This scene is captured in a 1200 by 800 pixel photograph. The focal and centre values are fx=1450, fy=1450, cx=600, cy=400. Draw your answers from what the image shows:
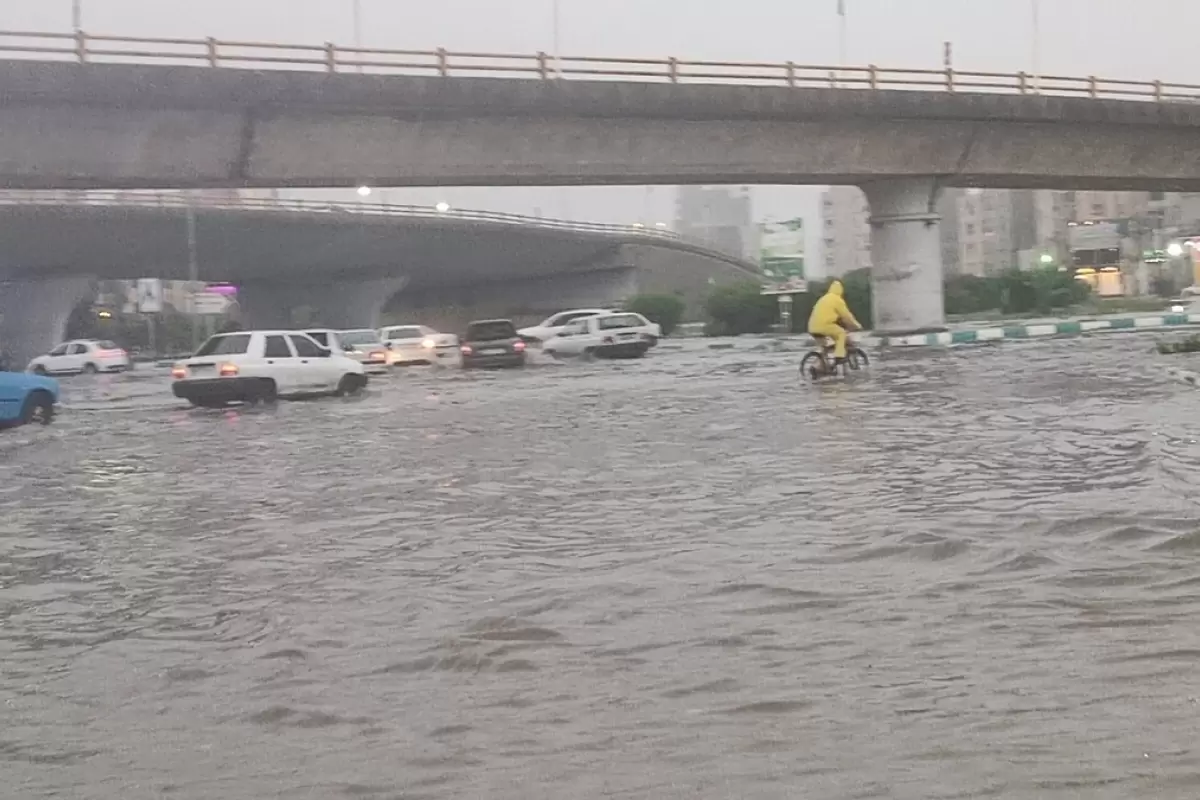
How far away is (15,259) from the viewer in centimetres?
5875

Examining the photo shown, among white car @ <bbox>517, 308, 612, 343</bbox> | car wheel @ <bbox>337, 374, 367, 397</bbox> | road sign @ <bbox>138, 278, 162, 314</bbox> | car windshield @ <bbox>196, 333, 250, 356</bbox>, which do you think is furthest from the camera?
road sign @ <bbox>138, 278, 162, 314</bbox>

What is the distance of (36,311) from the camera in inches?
2431

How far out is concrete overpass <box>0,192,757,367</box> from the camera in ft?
186

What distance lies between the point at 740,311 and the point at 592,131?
3037 centimetres

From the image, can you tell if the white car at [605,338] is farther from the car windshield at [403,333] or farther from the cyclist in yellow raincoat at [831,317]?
the cyclist in yellow raincoat at [831,317]

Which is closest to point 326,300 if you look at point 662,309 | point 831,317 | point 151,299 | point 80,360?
point 151,299

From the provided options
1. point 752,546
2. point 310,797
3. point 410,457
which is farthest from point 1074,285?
point 310,797

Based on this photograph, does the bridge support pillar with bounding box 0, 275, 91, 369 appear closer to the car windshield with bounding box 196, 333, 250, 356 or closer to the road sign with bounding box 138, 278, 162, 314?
the road sign with bounding box 138, 278, 162, 314

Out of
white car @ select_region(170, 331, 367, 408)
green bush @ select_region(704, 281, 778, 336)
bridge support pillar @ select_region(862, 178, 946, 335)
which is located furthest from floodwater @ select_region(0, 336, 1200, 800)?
green bush @ select_region(704, 281, 778, 336)

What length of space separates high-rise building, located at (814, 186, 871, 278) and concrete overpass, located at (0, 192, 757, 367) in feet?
205

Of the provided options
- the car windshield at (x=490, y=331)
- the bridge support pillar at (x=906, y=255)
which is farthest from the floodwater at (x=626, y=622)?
the bridge support pillar at (x=906, y=255)

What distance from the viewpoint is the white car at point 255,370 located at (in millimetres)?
25828

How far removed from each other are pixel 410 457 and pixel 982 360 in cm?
1786

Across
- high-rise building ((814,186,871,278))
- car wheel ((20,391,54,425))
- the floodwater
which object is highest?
high-rise building ((814,186,871,278))
